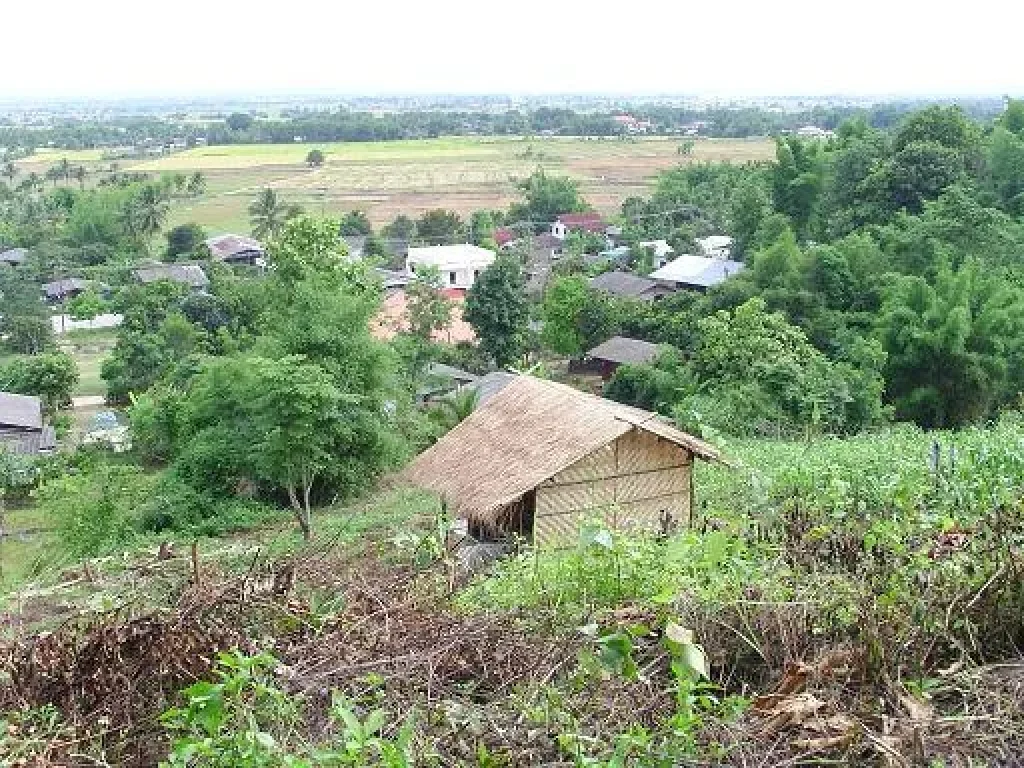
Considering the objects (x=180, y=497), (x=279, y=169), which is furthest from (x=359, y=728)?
(x=279, y=169)

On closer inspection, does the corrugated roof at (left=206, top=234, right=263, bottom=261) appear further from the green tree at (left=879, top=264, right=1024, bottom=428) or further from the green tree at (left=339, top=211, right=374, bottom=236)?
the green tree at (left=879, top=264, right=1024, bottom=428)

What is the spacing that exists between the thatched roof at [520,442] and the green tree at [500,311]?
11.0m

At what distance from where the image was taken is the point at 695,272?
26.5 metres

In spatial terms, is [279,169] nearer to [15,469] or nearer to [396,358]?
[15,469]

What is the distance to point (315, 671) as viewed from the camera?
225 centimetres

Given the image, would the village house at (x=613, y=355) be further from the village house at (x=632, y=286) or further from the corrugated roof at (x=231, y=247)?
the corrugated roof at (x=231, y=247)

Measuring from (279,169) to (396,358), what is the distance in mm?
53489

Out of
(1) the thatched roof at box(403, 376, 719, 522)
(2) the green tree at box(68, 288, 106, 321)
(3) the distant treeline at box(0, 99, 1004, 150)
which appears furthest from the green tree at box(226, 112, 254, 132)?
(1) the thatched roof at box(403, 376, 719, 522)

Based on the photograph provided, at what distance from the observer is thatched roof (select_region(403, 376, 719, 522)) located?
7.71 meters

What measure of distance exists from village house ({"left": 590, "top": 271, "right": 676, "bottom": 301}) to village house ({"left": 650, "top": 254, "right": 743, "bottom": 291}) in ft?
1.02

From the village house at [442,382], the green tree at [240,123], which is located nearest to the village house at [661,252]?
the village house at [442,382]

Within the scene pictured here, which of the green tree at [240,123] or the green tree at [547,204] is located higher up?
the green tree at [240,123]

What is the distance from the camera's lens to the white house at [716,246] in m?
29.4

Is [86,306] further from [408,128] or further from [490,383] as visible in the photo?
[408,128]
